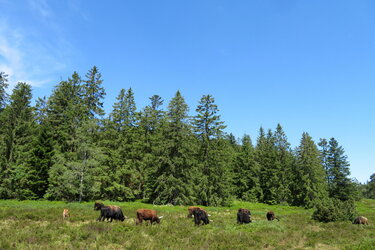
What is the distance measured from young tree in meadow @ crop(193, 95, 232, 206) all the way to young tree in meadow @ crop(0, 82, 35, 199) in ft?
82.9

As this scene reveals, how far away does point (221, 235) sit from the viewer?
45.1ft

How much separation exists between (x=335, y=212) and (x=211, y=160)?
19623 millimetres

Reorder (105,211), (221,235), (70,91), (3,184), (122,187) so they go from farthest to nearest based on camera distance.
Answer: (70,91) < (122,187) < (3,184) < (105,211) < (221,235)

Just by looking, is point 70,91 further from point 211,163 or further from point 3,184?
point 211,163

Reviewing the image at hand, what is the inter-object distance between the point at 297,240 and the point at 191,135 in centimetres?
2488

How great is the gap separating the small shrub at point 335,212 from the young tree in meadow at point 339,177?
30.6m

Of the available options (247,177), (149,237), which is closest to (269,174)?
(247,177)

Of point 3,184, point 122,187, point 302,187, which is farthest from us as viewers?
point 302,187

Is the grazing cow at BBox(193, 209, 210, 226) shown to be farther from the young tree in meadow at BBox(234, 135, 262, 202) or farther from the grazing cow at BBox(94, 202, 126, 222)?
the young tree in meadow at BBox(234, 135, 262, 202)

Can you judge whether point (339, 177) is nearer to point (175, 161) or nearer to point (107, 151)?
point (175, 161)

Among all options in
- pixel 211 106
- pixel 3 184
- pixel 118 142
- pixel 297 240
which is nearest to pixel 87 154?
pixel 118 142

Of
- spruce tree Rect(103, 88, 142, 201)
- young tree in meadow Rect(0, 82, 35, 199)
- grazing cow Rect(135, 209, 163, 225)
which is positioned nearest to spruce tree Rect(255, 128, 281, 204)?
spruce tree Rect(103, 88, 142, 201)

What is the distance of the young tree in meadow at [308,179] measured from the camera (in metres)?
48.4

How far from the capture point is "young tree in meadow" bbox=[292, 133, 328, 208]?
48.4 meters
